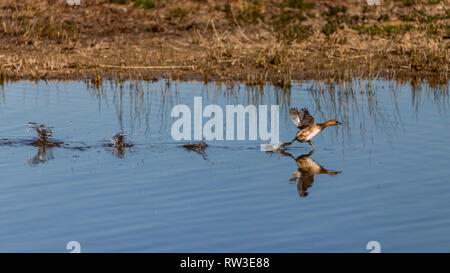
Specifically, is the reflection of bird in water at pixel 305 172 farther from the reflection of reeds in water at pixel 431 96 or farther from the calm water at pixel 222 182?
the reflection of reeds in water at pixel 431 96

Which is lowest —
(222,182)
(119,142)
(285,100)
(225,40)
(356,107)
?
(222,182)

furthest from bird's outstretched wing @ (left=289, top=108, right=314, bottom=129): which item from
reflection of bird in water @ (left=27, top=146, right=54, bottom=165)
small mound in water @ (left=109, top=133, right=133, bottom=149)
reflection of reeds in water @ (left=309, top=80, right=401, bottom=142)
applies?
reflection of bird in water @ (left=27, top=146, right=54, bottom=165)

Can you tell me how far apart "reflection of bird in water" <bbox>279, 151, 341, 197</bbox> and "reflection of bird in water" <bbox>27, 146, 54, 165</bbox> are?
293cm

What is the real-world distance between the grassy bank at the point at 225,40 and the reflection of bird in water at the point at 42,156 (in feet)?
16.8

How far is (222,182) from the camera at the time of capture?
10.2 metres

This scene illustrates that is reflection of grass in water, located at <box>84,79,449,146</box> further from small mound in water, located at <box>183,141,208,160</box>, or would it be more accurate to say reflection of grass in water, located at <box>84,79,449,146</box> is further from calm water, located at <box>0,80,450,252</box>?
small mound in water, located at <box>183,141,208,160</box>

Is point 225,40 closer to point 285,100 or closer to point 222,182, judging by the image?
point 285,100

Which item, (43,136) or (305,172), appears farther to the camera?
(43,136)

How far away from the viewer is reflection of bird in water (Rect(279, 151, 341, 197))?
10254mm

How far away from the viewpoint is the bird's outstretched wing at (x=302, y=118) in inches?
468

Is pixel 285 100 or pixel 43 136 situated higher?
pixel 285 100

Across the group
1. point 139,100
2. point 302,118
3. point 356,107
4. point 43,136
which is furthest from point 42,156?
point 356,107

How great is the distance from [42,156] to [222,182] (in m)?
2.73

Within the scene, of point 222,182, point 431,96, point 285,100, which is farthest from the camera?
point 431,96
